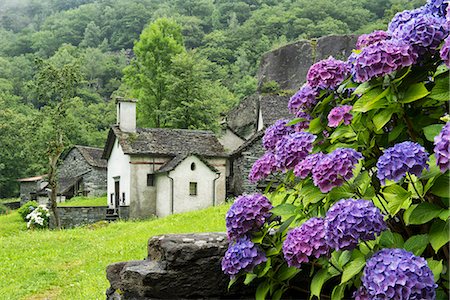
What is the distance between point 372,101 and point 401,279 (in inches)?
35.8

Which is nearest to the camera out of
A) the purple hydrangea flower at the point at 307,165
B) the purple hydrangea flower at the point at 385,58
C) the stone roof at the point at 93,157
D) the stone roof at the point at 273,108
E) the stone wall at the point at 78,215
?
the purple hydrangea flower at the point at 385,58

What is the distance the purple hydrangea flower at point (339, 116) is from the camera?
3.08 metres

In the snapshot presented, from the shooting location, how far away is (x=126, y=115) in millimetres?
29344

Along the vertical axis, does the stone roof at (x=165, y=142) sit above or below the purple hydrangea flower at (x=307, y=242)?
above

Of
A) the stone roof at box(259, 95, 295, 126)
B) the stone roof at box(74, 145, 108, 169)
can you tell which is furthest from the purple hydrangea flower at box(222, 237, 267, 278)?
the stone roof at box(74, 145, 108, 169)

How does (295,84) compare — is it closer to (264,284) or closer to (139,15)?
(264,284)

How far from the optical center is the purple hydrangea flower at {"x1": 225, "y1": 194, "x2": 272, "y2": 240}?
10.6 feet

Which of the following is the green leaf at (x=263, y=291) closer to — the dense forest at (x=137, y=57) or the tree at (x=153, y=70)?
the dense forest at (x=137, y=57)

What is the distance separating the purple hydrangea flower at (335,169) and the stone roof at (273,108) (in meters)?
27.8

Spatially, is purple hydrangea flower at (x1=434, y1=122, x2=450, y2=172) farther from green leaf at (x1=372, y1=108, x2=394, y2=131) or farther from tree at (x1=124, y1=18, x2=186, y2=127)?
tree at (x1=124, y1=18, x2=186, y2=127)

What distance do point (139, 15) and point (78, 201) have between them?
77.0 meters

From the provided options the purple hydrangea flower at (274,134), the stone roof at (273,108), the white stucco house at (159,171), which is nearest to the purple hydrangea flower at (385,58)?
the purple hydrangea flower at (274,134)

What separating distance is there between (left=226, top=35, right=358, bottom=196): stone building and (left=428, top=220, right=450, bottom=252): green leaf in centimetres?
2654

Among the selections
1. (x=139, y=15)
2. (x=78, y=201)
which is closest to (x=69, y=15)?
(x=139, y=15)
